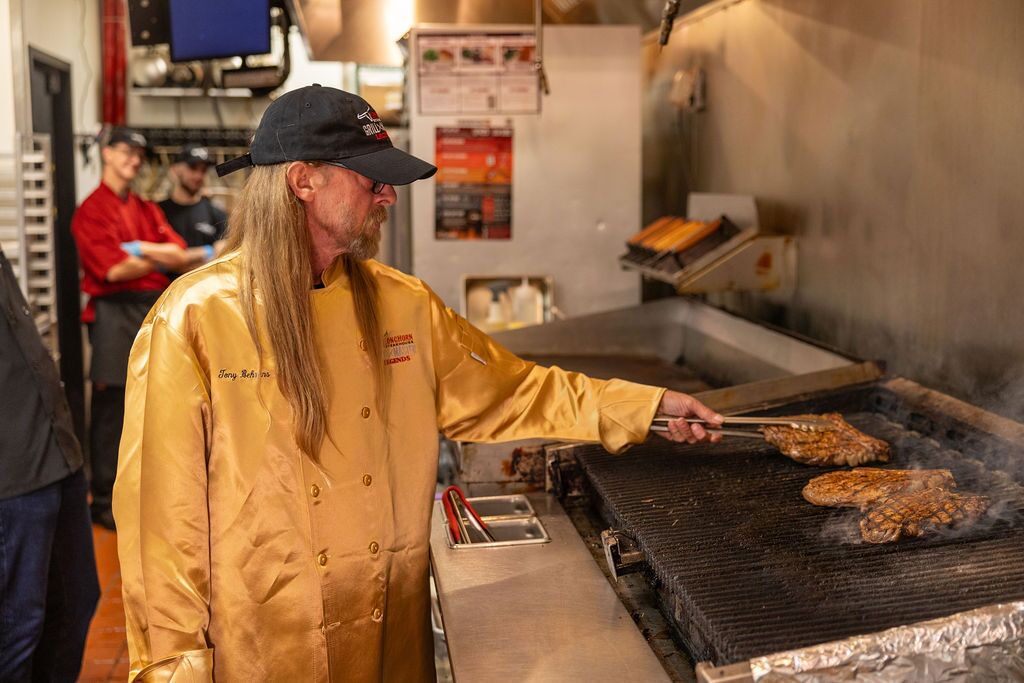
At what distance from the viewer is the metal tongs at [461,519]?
92.7 inches

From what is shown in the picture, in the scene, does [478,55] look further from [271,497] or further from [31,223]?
[271,497]

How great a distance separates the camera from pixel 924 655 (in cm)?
150

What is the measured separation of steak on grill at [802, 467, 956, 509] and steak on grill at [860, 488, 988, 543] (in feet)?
0.15

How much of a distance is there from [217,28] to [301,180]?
3642 mm

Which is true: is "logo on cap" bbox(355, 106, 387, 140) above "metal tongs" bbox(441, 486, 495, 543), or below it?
above

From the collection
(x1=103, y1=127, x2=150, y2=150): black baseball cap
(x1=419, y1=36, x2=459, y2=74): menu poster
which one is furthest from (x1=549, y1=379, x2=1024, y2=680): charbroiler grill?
(x1=103, y1=127, x2=150, y2=150): black baseball cap

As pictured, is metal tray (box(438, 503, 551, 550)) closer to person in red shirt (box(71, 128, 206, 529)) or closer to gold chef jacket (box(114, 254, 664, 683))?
gold chef jacket (box(114, 254, 664, 683))

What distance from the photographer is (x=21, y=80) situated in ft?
16.9

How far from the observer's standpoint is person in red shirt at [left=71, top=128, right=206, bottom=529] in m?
4.98

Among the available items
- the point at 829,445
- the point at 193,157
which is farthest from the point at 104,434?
the point at 829,445

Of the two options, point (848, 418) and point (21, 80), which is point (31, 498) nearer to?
point (848, 418)

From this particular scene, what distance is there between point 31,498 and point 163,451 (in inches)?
45.4

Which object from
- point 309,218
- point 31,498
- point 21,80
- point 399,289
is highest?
point 21,80

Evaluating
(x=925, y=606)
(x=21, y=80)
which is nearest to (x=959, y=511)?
(x=925, y=606)
